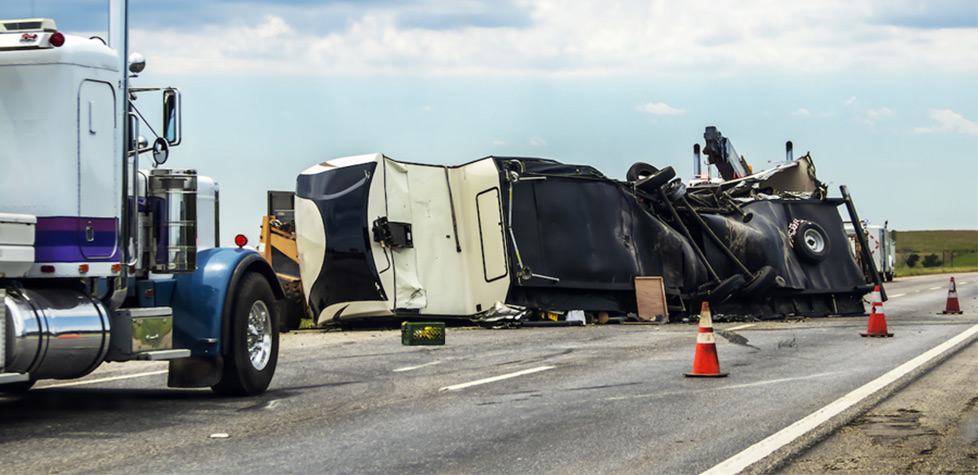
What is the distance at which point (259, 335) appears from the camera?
977 cm

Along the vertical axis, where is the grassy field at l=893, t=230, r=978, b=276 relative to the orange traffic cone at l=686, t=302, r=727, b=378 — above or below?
above

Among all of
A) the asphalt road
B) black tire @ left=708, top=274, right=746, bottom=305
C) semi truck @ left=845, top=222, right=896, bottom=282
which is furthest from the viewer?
semi truck @ left=845, top=222, right=896, bottom=282

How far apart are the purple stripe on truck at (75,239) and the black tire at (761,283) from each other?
15.4 m

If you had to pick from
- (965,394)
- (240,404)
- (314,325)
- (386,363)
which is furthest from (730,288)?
(240,404)

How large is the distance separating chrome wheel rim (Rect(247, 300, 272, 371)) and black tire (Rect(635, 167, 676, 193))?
41.7 ft

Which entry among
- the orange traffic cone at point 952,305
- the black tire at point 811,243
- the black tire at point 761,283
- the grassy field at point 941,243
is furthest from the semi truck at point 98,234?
the grassy field at point 941,243

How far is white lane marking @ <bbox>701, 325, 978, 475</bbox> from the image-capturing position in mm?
6250

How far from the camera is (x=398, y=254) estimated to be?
61.7 feet

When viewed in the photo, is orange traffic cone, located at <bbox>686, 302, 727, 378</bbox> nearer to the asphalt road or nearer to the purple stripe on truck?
the asphalt road

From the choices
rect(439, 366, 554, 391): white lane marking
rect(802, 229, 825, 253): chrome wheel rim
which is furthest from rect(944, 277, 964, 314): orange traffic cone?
rect(439, 366, 554, 391): white lane marking

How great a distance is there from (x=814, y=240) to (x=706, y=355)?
498 inches

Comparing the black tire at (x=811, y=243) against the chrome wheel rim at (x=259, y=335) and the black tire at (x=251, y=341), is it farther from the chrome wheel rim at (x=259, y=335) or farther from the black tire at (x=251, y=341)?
the chrome wheel rim at (x=259, y=335)

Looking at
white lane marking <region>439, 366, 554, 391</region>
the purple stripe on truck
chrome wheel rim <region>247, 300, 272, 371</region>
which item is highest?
the purple stripe on truck

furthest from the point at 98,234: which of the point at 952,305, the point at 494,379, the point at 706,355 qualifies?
the point at 952,305
